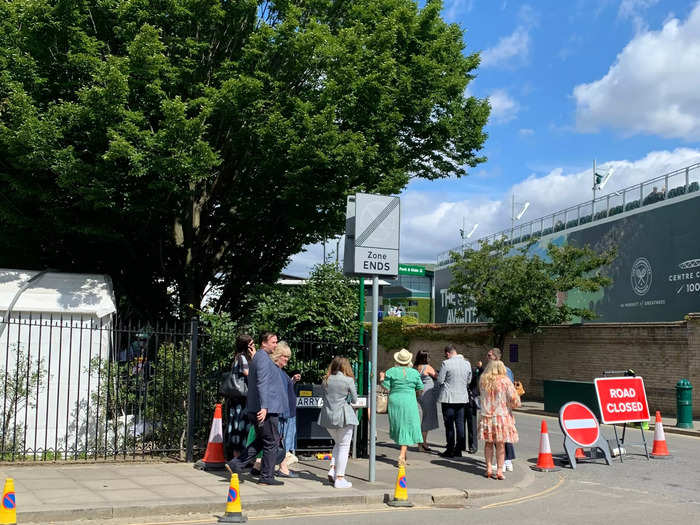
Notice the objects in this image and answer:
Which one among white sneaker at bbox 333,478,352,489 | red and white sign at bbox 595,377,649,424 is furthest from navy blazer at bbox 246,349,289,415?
red and white sign at bbox 595,377,649,424

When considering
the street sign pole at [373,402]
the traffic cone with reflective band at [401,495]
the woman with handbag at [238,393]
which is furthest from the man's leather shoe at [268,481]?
the traffic cone with reflective band at [401,495]

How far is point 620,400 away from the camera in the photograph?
13.0 meters

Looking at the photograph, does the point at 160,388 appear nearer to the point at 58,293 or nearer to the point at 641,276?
the point at 58,293

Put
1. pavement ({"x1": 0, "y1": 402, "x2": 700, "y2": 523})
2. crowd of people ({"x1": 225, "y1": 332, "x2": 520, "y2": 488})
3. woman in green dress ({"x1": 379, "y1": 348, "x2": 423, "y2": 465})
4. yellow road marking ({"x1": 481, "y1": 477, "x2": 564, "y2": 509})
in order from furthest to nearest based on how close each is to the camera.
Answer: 1. woman in green dress ({"x1": 379, "y1": 348, "x2": 423, "y2": 465})
2. crowd of people ({"x1": 225, "y1": 332, "x2": 520, "y2": 488})
3. yellow road marking ({"x1": 481, "y1": 477, "x2": 564, "y2": 509})
4. pavement ({"x1": 0, "y1": 402, "x2": 700, "y2": 523})

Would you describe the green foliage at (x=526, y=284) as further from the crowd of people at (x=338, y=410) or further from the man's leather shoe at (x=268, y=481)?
the man's leather shoe at (x=268, y=481)

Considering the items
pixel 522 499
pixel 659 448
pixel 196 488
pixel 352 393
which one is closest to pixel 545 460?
pixel 522 499

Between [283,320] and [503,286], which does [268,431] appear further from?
[503,286]

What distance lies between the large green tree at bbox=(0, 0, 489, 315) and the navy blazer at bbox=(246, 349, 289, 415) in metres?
5.32

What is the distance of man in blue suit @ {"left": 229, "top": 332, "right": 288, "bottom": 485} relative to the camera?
8820 mm

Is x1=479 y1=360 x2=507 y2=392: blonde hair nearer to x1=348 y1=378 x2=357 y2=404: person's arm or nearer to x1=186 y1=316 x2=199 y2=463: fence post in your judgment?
x1=348 y1=378 x2=357 y2=404: person's arm

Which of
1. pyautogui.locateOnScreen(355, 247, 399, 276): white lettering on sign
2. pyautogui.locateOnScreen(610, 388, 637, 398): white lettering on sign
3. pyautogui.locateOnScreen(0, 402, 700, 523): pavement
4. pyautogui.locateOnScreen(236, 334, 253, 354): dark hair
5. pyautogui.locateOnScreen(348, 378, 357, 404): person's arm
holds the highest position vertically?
pyautogui.locateOnScreen(355, 247, 399, 276): white lettering on sign

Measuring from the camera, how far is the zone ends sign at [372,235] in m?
9.43

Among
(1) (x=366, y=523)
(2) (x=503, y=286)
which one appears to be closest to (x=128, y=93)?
(1) (x=366, y=523)

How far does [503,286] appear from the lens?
91.8ft
